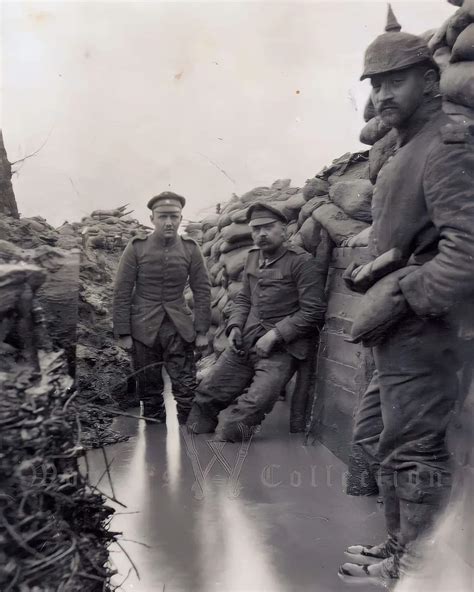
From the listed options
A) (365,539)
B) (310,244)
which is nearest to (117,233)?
(310,244)

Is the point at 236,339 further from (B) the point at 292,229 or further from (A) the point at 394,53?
(A) the point at 394,53

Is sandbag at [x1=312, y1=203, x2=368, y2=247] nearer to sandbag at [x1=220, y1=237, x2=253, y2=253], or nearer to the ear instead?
sandbag at [x1=220, y1=237, x2=253, y2=253]

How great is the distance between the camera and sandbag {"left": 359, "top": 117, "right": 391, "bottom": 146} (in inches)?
138

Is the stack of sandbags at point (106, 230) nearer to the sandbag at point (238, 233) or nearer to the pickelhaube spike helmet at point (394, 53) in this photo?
the sandbag at point (238, 233)

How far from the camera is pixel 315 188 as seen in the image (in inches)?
212

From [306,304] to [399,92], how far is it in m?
2.44

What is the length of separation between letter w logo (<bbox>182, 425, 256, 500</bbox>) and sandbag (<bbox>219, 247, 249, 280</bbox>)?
5.18 feet

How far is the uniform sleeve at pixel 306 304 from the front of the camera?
4.95 metres

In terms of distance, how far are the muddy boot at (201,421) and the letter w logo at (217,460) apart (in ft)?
0.17

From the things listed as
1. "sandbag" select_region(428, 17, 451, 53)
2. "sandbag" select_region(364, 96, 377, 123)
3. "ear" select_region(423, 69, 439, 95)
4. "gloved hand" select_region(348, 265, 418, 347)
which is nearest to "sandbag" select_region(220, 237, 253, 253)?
"sandbag" select_region(364, 96, 377, 123)

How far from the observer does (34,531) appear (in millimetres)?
1984

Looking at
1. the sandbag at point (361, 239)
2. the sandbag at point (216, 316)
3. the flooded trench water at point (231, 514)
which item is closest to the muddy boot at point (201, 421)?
the flooded trench water at point (231, 514)

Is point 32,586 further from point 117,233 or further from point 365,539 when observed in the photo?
point 117,233

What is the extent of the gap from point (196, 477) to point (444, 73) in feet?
8.26
